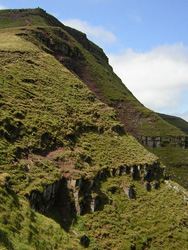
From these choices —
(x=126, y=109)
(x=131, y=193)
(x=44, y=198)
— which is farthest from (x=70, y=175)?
(x=126, y=109)

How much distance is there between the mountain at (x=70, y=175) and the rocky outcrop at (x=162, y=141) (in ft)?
135

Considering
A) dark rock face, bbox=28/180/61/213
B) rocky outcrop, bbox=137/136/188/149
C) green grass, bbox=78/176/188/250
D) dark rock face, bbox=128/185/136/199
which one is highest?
rocky outcrop, bbox=137/136/188/149

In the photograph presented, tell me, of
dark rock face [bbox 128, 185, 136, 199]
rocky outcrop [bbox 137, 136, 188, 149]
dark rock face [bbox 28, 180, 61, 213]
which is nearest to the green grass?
dark rock face [bbox 128, 185, 136, 199]

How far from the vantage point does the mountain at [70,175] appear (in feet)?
60.0

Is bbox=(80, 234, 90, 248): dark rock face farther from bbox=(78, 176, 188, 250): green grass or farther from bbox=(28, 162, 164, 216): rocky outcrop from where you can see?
bbox=(28, 162, 164, 216): rocky outcrop

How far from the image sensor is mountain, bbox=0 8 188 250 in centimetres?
1830

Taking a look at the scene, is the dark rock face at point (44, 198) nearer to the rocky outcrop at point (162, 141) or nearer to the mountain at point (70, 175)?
the mountain at point (70, 175)

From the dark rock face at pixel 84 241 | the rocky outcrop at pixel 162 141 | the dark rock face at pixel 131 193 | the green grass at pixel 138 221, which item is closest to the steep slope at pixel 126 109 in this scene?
the rocky outcrop at pixel 162 141

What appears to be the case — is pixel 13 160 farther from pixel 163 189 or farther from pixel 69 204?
pixel 163 189

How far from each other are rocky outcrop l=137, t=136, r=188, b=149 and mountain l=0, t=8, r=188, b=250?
135 feet

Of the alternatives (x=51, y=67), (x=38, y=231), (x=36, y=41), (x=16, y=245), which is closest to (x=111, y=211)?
(x=38, y=231)

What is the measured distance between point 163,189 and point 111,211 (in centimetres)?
1426

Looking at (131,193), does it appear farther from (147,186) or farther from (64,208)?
(64,208)

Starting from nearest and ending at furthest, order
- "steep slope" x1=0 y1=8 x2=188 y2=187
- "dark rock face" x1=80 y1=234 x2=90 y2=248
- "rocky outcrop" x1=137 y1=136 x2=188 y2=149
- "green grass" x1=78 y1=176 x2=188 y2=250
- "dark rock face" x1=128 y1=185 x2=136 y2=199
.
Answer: "dark rock face" x1=80 y1=234 x2=90 y2=248
"green grass" x1=78 y1=176 x2=188 y2=250
"dark rock face" x1=128 y1=185 x2=136 y2=199
"steep slope" x1=0 y1=8 x2=188 y2=187
"rocky outcrop" x1=137 y1=136 x2=188 y2=149
